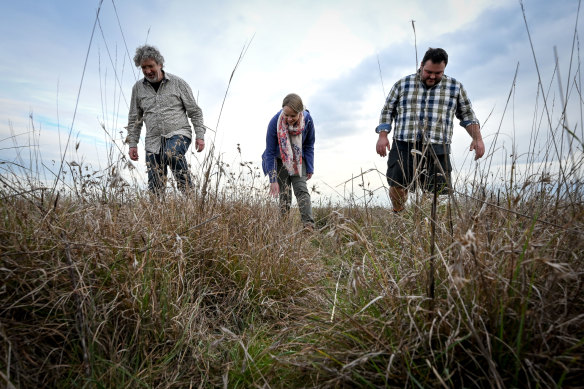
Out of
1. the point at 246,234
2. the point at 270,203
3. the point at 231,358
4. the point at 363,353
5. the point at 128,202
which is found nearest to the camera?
the point at 363,353

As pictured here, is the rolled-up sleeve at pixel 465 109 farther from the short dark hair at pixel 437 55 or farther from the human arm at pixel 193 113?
the human arm at pixel 193 113

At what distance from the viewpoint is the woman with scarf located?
418 centimetres

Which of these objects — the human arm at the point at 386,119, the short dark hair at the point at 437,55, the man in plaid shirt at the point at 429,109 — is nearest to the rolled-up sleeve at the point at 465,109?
the man in plaid shirt at the point at 429,109

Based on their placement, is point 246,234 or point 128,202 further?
point 246,234

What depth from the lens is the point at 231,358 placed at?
1.49m

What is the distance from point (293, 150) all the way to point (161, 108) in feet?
5.83

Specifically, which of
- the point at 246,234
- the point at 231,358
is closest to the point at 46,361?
the point at 231,358

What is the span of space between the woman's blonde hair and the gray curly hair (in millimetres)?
1631

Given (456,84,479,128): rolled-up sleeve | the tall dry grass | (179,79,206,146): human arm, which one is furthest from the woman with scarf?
the tall dry grass

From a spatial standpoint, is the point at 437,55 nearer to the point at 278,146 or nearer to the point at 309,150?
the point at 309,150

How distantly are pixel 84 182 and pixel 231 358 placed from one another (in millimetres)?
1497

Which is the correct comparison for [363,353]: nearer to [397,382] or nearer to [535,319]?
[397,382]

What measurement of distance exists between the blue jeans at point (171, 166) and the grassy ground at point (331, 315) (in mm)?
909

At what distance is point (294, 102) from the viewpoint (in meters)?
4.09
